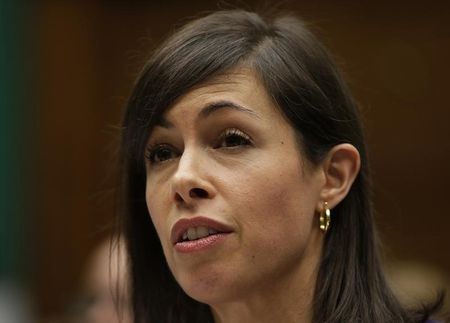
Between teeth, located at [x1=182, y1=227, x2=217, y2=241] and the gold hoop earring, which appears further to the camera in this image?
the gold hoop earring

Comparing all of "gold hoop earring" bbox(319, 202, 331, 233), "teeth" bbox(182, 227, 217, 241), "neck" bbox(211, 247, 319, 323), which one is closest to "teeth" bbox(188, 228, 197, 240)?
"teeth" bbox(182, 227, 217, 241)

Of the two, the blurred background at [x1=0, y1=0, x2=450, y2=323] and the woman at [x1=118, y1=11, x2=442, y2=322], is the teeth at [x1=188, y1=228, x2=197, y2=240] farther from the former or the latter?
the blurred background at [x1=0, y1=0, x2=450, y2=323]

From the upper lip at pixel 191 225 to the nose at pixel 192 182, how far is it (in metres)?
0.05

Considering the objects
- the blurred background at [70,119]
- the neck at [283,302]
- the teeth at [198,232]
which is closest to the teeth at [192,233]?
the teeth at [198,232]

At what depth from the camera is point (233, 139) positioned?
2.63m

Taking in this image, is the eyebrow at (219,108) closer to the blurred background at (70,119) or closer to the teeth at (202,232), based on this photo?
the teeth at (202,232)

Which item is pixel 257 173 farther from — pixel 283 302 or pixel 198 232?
pixel 283 302

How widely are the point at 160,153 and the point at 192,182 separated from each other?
0.28 m

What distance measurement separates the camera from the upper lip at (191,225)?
8.32ft

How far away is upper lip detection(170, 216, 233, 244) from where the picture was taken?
2.54 m

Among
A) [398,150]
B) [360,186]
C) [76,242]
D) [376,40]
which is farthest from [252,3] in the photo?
[360,186]

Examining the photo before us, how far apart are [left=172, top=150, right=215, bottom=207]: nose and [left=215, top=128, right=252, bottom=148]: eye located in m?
0.08

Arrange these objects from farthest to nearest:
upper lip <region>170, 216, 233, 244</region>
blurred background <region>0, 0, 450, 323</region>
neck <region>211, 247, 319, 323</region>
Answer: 1. blurred background <region>0, 0, 450, 323</region>
2. neck <region>211, 247, 319, 323</region>
3. upper lip <region>170, 216, 233, 244</region>

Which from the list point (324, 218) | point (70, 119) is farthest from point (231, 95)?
point (70, 119)
